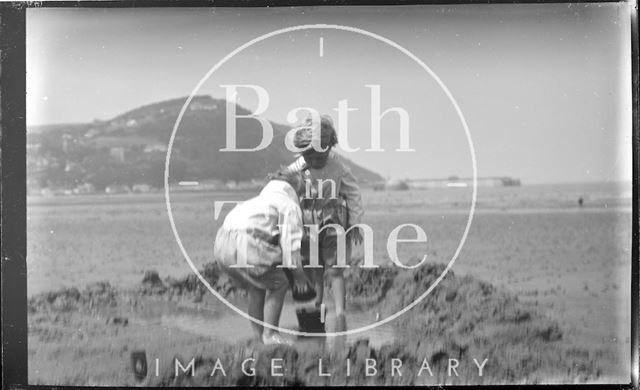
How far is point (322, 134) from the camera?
3293 mm

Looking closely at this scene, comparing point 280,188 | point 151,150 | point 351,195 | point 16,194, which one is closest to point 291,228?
point 280,188

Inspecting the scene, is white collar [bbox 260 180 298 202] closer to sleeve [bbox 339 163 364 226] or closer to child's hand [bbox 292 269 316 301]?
sleeve [bbox 339 163 364 226]

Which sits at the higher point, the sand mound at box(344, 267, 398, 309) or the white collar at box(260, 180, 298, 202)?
the white collar at box(260, 180, 298, 202)

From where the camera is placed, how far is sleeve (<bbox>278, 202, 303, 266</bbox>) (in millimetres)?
3256

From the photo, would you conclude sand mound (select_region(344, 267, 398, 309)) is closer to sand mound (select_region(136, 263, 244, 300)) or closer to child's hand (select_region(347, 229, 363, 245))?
child's hand (select_region(347, 229, 363, 245))

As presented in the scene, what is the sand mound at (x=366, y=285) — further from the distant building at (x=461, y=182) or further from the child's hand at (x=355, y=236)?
the distant building at (x=461, y=182)

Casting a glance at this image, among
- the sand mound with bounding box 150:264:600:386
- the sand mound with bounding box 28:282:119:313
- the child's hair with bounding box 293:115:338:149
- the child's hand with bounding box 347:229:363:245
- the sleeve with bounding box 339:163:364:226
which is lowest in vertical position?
the sand mound with bounding box 150:264:600:386

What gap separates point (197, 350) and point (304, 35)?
50.0 inches

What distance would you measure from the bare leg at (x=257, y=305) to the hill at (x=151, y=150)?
432mm

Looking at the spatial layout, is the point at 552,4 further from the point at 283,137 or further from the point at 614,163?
the point at 283,137

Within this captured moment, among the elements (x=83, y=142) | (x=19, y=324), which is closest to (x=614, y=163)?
(x=83, y=142)

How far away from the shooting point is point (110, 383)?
331 cm

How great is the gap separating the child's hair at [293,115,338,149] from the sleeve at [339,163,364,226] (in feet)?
0.34

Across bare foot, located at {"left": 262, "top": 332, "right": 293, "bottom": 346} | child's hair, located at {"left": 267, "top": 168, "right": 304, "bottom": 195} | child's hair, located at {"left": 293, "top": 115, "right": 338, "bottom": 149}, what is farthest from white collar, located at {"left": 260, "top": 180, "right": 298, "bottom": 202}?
bare foot, located at {"left": 262, "top": 332, "right": 293, "bottom": 346}
